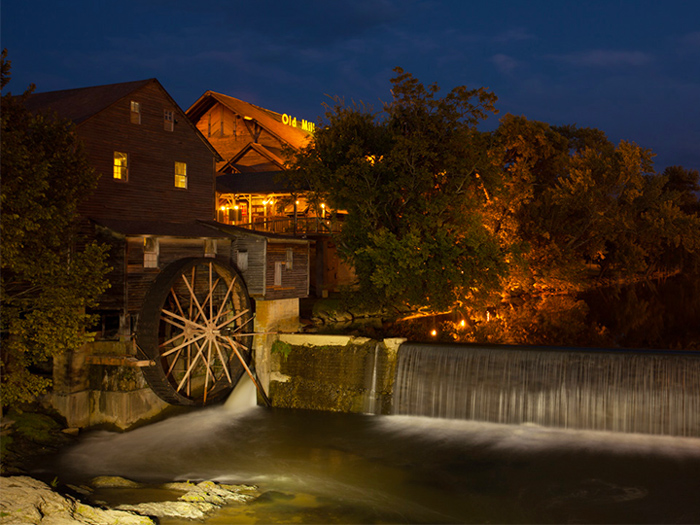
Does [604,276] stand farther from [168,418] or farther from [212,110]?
[168,418]

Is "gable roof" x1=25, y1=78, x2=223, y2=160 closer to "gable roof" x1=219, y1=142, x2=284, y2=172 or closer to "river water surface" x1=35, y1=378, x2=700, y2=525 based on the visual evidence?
"river water surface" x1=35, y1=378, x2=700, y2=525

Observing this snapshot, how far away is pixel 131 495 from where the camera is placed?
45.0 ft

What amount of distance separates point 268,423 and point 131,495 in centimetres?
682

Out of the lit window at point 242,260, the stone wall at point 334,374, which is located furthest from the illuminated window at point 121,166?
the stone wall at point 334,374

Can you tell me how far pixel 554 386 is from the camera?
726 inches

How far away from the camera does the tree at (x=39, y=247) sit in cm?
1494

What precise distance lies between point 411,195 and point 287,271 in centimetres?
664

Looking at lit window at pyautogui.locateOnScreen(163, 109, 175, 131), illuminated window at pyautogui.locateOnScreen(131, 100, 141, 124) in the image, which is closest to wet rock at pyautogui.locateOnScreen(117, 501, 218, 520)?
illuminated window at pyautogui.locateOnScreen(131, 100, 141, 124)

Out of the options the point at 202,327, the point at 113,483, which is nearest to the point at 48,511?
the point at 113,483

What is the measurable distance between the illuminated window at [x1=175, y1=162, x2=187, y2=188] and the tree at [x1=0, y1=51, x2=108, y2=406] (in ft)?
22.0

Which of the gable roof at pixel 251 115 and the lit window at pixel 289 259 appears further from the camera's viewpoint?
the gable roof at pixel 251 115

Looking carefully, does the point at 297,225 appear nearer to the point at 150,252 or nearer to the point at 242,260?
the point at 242,260

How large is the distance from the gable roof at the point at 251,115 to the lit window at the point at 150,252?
62.1ft

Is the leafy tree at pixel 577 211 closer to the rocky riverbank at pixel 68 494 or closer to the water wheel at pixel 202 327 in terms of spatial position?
the water wheel at pixel 202 327
